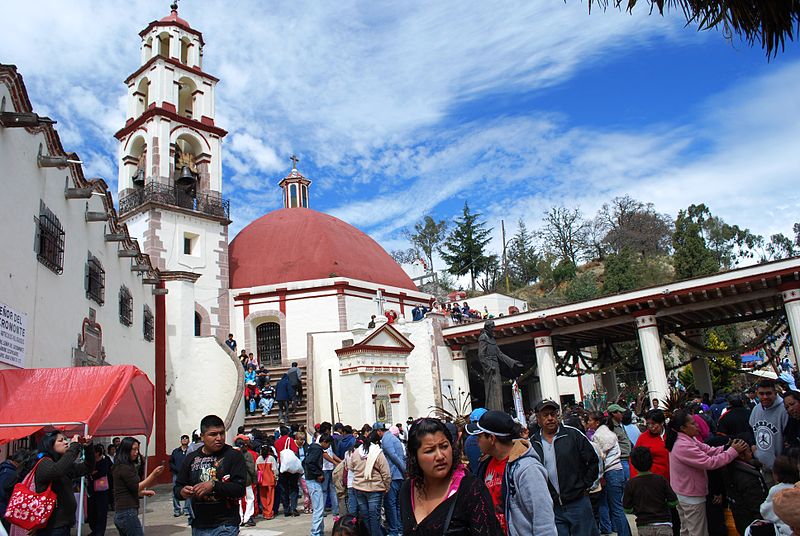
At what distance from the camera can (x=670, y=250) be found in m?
59.5

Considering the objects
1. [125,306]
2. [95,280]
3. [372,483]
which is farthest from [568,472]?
[125,306]

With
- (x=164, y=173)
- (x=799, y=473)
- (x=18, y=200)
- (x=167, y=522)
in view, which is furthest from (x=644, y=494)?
(x=164, y=173)

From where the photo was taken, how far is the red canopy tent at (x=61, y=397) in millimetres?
7305

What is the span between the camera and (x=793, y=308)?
730 inches

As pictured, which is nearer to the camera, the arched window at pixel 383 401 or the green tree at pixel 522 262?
the arched window at pixel 383 401

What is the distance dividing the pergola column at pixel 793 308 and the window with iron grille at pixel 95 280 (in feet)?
60.3

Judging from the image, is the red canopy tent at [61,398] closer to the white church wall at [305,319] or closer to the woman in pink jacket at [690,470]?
the woman in pink jacket at [690,470]

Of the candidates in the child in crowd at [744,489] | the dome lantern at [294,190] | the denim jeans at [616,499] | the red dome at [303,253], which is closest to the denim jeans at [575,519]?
the child in crowd at [744,489]

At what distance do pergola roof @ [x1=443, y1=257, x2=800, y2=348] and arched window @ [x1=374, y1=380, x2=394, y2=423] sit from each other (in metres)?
3.86

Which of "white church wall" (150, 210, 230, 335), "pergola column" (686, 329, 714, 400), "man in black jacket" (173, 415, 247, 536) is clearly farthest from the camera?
"white church wall" (150, 210, 230, 335)

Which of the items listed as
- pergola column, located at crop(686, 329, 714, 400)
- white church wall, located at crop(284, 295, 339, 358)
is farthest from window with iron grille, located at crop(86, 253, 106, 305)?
pergola column, located at crop(686, 329, 714, 400)

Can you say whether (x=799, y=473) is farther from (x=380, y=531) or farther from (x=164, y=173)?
(x=164, y=173)

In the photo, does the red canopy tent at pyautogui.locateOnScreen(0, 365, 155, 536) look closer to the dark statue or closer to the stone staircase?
the dark statue

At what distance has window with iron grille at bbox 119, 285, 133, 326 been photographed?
1566cm
